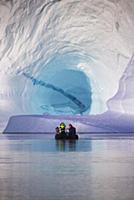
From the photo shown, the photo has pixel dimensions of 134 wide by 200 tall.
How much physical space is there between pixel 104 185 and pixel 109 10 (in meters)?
15.2

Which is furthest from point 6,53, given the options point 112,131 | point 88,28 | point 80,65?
point 80,65

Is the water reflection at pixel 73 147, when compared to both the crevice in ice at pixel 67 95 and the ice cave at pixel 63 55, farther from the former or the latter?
the crevice in ice at pixel 67 95

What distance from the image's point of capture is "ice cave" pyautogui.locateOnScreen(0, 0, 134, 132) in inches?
666

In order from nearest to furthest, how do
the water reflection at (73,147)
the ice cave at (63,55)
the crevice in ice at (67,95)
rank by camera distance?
1. the water reflection at (73,147)
2. the ice cave at (63,55)
3. the crevice in ice at (67,95)

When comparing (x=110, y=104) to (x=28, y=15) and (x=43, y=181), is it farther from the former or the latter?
(x=43, y=181)

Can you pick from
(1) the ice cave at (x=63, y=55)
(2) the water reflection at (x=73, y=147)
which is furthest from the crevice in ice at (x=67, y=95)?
(2) the water reflection at (x=73, y=147)

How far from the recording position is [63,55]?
22.2 m

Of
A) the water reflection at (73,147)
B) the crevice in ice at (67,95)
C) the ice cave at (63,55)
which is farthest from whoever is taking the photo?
the crevice in ice at (67,95)

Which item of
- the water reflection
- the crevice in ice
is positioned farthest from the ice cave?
the water reflection

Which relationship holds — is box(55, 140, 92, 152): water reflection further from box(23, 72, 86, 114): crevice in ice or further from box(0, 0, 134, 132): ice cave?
box(23, 72, 86, 114): crevice in ice

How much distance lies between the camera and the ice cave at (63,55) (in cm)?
1692

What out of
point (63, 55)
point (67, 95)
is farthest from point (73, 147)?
point (67, 95)

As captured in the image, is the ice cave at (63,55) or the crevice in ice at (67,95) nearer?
the ice cave at (63,55)

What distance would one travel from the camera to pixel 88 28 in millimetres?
19312
